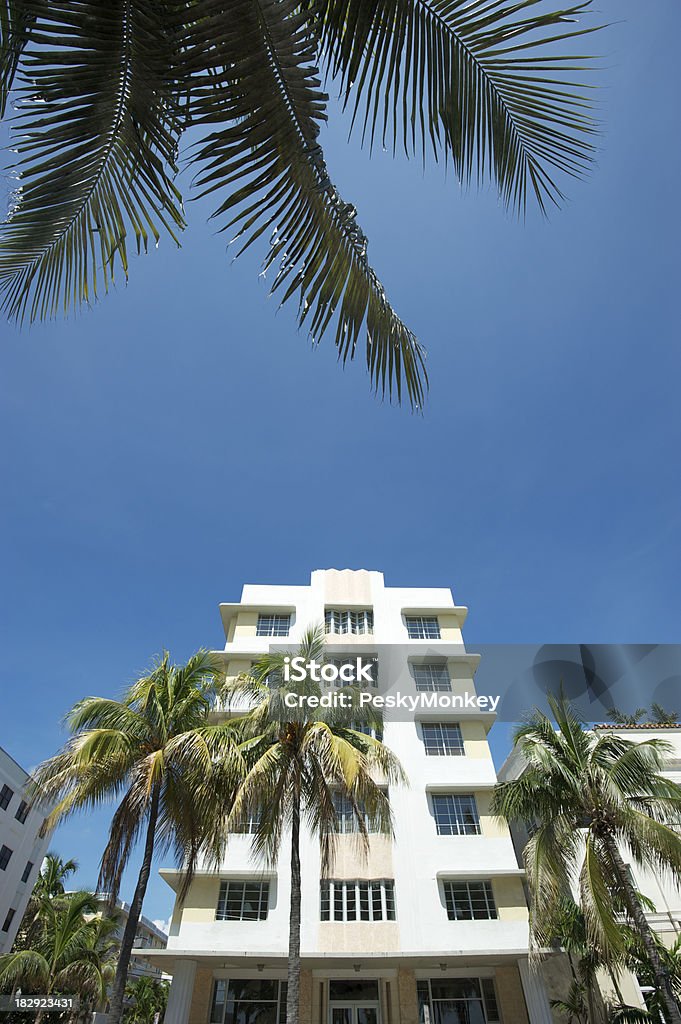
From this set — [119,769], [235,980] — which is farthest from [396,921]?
[119,769]

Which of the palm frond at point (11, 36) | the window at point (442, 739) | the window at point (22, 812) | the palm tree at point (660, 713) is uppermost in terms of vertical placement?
the palm tree at point (660, 713)

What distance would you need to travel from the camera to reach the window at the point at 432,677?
2723cm

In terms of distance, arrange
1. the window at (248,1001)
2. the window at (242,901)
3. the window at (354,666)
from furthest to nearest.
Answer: the window at (354,666), the window at (242,901), the window at (248,1001)

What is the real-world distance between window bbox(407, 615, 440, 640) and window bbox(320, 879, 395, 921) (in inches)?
420

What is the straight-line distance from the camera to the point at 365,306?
2766 mm

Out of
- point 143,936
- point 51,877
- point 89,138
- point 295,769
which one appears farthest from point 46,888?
point 89,138

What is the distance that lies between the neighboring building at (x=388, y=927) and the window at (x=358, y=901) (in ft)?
0.12

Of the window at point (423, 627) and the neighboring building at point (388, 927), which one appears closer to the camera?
the neighboring building at point (388, 927)

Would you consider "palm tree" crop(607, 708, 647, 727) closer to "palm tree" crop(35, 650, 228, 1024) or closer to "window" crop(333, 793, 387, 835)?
"window" crop(333, 793, 387, 835)

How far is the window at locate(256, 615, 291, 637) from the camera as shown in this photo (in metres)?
28.9

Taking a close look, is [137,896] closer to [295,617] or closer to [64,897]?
[295,617]

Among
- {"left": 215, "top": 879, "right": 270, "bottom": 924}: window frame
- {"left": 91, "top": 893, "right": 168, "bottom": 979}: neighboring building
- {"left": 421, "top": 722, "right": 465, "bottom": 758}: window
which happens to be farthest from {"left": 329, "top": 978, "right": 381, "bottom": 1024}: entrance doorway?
{"left": 91, "top": 893, "right": 168, "bottom": 979}: neighboring building

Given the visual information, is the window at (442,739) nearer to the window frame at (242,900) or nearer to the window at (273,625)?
the window at (273,625)

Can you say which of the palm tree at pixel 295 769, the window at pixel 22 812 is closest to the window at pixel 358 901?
the palm tree at pixel 295 769
